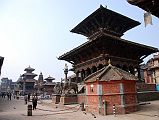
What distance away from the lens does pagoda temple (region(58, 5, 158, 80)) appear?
23.8 metres

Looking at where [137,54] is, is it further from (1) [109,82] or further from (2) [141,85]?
(1) [109,82]

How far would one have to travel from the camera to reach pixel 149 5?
971cm

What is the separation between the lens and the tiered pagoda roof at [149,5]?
933cm

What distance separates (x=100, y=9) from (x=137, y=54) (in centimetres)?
773

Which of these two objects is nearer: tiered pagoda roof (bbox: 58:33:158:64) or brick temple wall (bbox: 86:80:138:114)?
brick temple wall (bbox: 86:80:138:114)

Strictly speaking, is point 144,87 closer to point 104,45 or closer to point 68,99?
point 104,45

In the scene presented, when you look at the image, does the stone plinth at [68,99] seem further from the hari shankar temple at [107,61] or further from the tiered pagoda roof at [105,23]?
the tiered pagoda roof at [105,23]

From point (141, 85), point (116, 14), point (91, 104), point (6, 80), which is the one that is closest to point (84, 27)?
point (116, 14)

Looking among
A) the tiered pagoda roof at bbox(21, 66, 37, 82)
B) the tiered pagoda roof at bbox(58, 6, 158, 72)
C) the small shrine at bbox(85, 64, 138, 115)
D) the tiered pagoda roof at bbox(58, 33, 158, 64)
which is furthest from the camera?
the tiered pagoda roof at bbox(21, 66, 37, 82)

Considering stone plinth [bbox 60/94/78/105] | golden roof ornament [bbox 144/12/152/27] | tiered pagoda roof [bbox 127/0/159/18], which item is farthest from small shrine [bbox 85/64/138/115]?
stone plinth [bbox 60/94/78/105]

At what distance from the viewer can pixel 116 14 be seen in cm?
2814

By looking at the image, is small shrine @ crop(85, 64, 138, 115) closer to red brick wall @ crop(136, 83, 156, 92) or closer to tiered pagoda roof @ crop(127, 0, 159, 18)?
tiered pagoda roof @ crop(127, 0, 159, 18)

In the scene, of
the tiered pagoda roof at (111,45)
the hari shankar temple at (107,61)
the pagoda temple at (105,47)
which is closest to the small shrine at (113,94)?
the hari shankar temple at (107,61)

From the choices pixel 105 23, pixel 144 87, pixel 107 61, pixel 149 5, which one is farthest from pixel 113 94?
pixel 105 23
